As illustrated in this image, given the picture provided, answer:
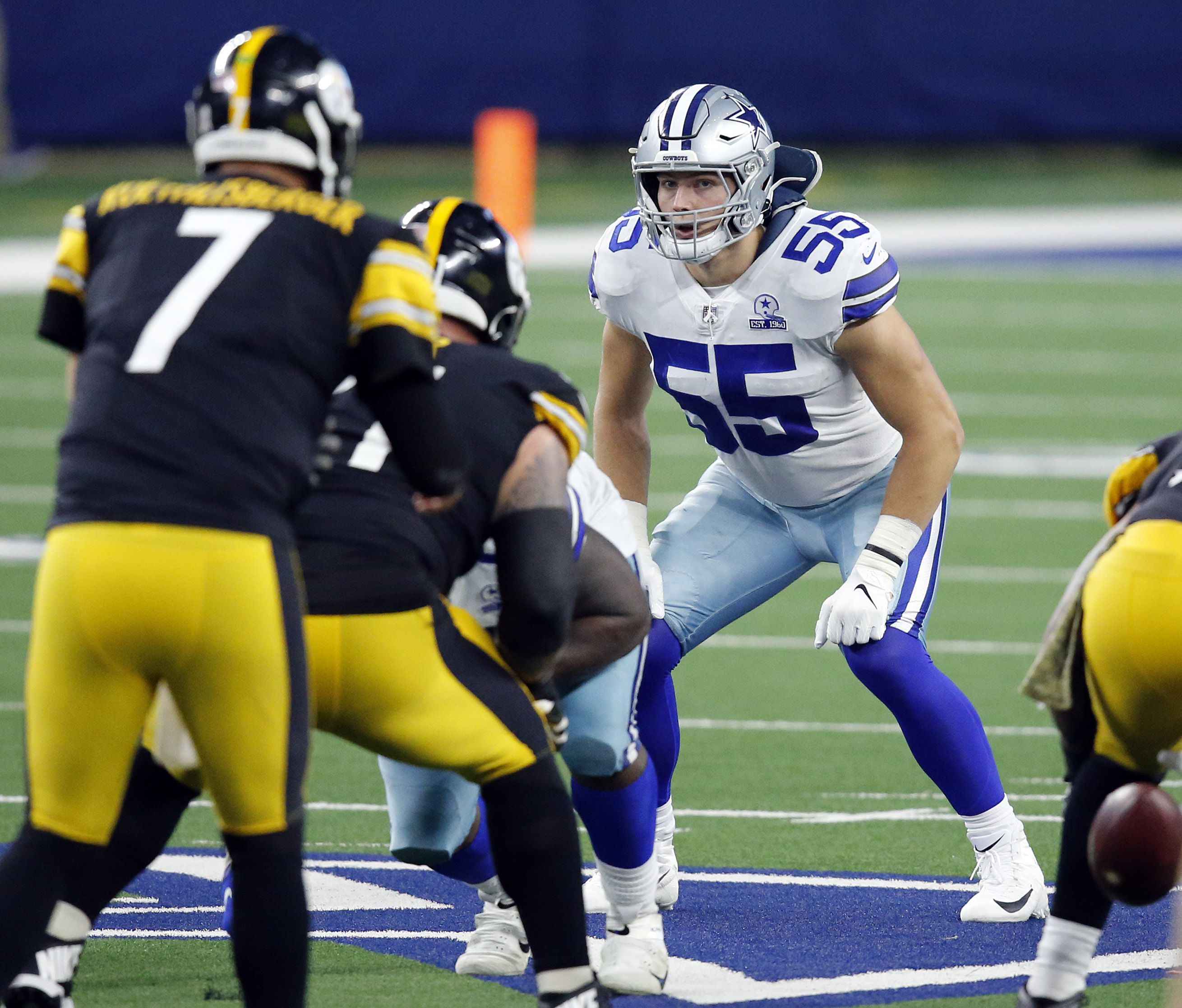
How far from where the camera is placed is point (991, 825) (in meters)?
4.25

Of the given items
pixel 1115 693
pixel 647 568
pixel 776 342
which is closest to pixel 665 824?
pixel 647 568

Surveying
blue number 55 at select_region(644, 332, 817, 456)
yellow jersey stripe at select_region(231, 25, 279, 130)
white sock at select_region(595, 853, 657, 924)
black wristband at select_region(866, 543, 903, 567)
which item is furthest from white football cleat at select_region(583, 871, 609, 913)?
yellow jersey stripe at select_region(231, 25, 279, 130)

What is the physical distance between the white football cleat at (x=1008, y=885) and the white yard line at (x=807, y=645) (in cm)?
270

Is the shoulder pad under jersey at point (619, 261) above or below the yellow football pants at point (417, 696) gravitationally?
above

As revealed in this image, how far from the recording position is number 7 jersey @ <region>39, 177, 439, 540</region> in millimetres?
2789

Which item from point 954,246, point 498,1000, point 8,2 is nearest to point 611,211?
point 954,246

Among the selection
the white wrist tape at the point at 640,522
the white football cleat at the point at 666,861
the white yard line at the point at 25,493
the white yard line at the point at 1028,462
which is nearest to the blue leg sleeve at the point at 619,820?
the white football cleat at the point at 666,861

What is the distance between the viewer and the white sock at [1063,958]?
3271mm

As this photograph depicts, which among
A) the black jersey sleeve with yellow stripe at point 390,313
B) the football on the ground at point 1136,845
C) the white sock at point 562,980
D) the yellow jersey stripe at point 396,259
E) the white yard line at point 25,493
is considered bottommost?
the white yard line at point 25,493

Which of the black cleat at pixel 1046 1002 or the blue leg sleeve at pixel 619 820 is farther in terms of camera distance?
the blue leg sleeve at pixel 619 820

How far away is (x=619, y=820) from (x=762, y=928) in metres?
0.60

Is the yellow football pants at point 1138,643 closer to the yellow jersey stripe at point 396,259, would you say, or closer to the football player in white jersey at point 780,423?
the football player in white jersey at point 780,423

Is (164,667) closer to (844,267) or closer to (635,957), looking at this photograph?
(635,957)

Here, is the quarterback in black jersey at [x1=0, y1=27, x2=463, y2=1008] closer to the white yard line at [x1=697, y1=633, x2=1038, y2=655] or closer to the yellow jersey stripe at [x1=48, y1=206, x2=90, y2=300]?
the yellow jersey stripe at [x1=48, y1=206, x2=90, y2=300]
